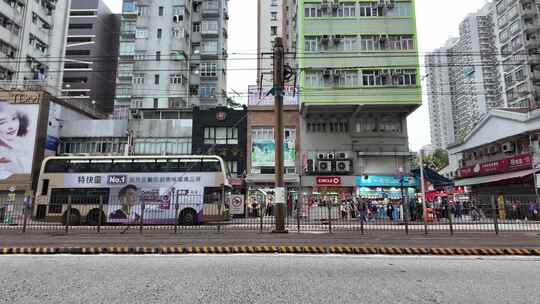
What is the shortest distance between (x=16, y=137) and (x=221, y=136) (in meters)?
20.3

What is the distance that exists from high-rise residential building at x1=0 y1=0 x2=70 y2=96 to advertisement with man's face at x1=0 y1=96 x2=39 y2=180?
204 inches

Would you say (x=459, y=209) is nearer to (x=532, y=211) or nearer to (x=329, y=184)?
(x=532, y=211)

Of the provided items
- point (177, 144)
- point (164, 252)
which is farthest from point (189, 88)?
point (164, 252)

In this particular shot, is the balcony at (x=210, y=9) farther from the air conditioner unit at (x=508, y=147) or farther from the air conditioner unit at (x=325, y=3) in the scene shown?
the air conditioner unit at (x=508, y=147)

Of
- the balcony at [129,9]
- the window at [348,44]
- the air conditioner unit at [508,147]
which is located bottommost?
the air conditioner unit at [508,147]

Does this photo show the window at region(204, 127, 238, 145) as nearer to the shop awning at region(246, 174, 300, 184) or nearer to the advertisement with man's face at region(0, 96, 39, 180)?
the shop awning at region(246, 174, 300, 184)

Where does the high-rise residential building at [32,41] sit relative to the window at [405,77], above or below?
above

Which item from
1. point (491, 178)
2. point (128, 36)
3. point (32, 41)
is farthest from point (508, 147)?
point (32, 41)

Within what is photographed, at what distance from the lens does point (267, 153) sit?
36.1 meters

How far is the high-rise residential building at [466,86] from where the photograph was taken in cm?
5859

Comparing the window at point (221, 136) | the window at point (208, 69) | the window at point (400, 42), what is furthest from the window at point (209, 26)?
the window at point (400, 42)

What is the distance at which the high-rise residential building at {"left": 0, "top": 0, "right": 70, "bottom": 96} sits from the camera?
4044cm

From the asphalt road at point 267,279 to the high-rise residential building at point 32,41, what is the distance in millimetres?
38456

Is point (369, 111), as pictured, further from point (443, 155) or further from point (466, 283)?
point (443, 155)
